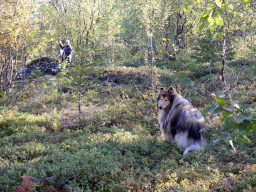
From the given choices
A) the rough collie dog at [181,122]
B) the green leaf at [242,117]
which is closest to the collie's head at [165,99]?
the rough collie dog at [181,122]

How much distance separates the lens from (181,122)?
6164 mm

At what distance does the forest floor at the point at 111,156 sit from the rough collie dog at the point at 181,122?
0.26 m

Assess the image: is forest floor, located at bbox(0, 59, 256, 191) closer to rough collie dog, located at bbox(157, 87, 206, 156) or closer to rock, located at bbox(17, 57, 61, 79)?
rough collie dog, located at bbox(157, 87, 206, 156)

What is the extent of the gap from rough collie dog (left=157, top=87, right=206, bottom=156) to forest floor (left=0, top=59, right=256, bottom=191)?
26 cm

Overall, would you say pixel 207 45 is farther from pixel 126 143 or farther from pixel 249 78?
pixel 126 143

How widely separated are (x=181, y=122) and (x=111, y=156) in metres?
2.14

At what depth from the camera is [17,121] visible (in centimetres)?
838

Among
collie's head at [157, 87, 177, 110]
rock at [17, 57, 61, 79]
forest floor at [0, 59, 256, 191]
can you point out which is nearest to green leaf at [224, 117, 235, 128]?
forest floor at [0, 59, 256, 191]

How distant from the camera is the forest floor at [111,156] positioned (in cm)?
408

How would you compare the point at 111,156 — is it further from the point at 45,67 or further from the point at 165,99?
the point at 45,67

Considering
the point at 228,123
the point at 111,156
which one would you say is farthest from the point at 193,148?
the point at 228,123

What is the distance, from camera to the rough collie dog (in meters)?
5.80

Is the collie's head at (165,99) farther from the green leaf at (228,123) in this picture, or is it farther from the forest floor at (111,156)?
the green leaf at (228,123)

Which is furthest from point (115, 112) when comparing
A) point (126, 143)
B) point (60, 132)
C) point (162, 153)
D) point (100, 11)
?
point (100, 11)
